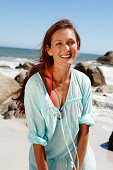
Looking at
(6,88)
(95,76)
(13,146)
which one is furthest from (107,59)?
(13,146)

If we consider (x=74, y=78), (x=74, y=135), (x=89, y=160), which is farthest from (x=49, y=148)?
(x=74, y=78)

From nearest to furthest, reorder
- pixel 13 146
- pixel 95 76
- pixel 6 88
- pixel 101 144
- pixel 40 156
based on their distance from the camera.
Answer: pixel 40 156 < pixel 13 146 < pixel 101 144 < pixel 6 88 < pixel 95 76

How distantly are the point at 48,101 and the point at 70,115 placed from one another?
0.17 metres

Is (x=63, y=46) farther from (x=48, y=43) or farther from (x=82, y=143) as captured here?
(x=82, y=143)

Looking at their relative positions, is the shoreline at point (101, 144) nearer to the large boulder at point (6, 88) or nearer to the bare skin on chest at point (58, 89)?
the bare skin on chest at point (58, 89)

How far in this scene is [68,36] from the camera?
146 centimetres

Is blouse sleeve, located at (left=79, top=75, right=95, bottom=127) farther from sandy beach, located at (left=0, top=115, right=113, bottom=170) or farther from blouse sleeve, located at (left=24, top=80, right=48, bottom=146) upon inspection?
sandy beach, located at (left=0, top=115, right=113, bottom=170)

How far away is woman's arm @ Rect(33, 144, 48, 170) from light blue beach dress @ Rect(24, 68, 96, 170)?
0.04 m

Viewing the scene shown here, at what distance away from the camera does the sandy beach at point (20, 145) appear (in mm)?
3154

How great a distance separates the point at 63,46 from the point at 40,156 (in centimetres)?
72

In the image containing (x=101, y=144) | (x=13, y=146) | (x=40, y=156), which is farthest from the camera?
(x=101, y=144)

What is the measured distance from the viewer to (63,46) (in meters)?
1.45

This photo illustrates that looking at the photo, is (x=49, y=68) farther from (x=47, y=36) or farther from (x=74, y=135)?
(x=74, y=135)

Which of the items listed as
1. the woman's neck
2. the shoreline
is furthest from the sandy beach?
the woman's neck
